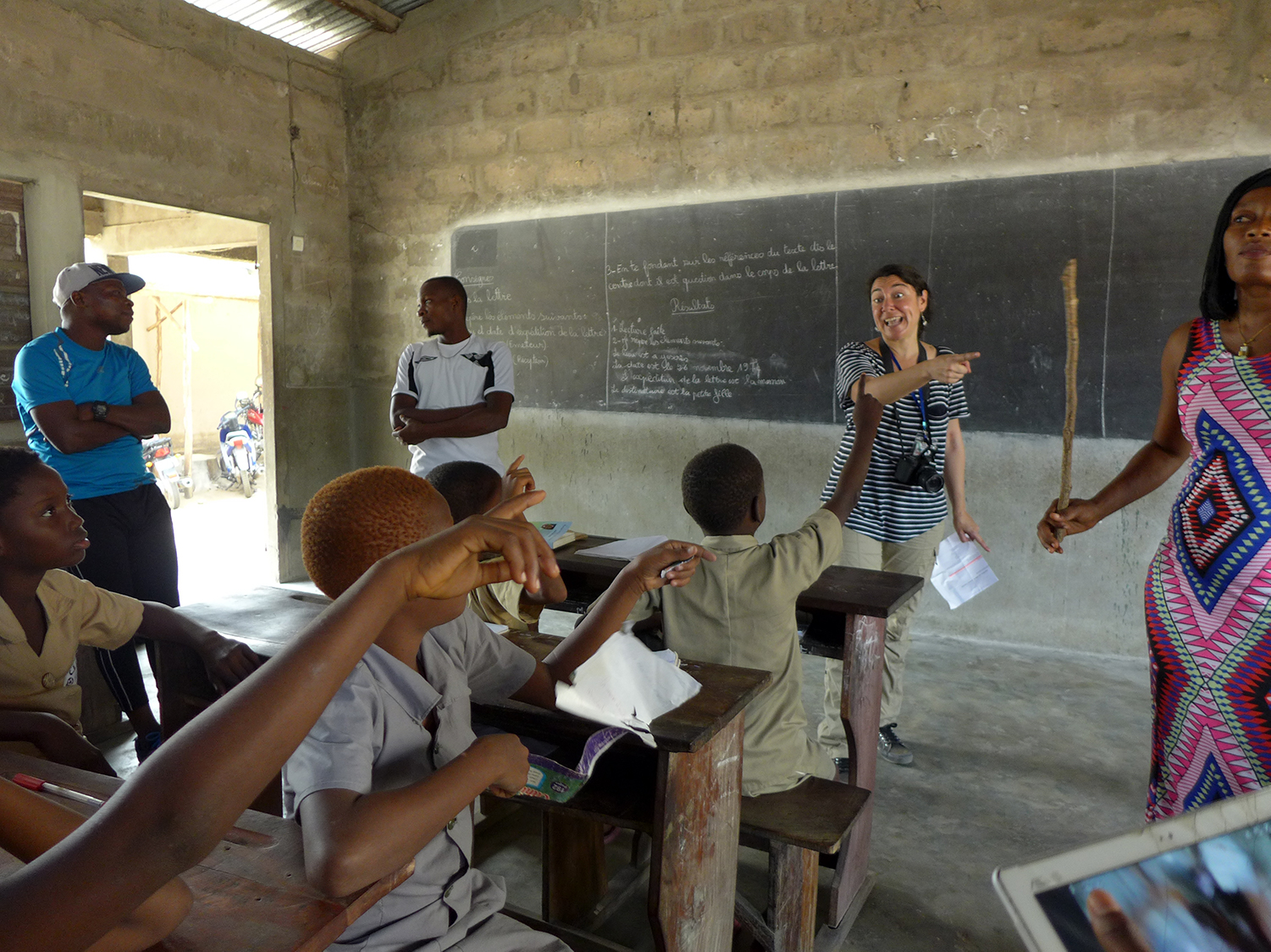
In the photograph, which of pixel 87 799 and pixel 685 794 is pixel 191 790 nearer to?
pixel 87 799

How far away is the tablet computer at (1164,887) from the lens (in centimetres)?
49

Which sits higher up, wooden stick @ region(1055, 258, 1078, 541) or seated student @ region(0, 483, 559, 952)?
wooden stick @ region(1055, 258, 1078, 541)

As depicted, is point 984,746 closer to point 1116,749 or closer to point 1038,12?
point 1116,749

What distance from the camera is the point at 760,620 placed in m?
1.72

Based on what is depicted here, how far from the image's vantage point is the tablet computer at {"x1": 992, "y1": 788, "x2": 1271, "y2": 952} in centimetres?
49

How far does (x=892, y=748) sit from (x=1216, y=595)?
5.39 feet

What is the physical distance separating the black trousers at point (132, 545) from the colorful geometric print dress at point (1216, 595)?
2615 mm

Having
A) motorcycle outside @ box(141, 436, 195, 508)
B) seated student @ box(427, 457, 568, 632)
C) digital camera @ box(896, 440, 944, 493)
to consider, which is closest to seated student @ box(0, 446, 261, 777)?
seated student @ box(427, 457, 568, 632)

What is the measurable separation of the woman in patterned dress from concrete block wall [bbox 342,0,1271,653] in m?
2.54

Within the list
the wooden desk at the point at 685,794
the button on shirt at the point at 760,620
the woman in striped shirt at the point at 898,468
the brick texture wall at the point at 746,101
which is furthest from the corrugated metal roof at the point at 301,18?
the button on shirt at the point at 760,620

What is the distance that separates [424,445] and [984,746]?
234 cm

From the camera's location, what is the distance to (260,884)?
31.9 inches

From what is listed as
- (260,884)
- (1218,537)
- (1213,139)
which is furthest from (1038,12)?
(260,884)

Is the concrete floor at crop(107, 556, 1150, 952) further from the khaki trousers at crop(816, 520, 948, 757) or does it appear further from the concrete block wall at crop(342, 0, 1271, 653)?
the concrete block wall at crop(342, 0, 1271, 653)
